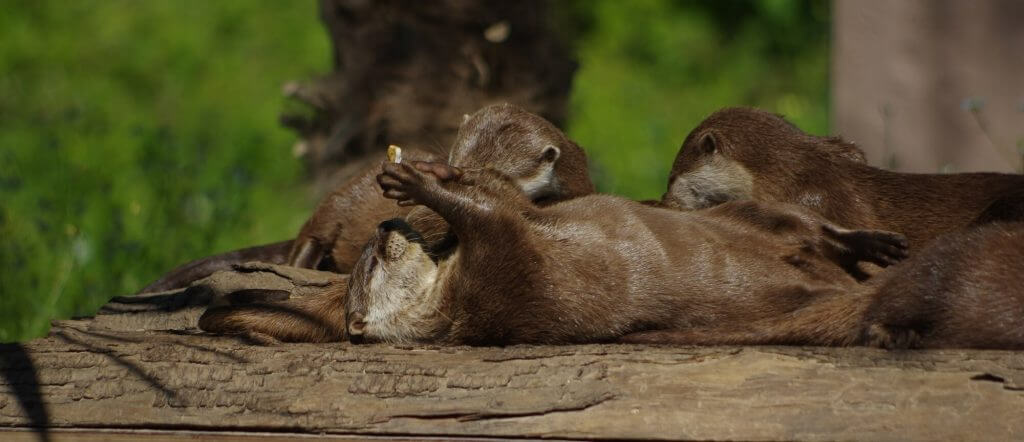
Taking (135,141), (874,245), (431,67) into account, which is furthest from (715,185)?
(135,141)

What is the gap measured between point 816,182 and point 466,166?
949 mm

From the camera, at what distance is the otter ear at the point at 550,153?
3.71 m

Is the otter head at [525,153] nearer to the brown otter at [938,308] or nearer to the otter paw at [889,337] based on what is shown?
the brown otter at [938,308]

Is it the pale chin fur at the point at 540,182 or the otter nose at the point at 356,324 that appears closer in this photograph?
the otter nose at the point at 356,324

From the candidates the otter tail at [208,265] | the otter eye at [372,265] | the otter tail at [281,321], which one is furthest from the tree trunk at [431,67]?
the otter eye at [372,265]

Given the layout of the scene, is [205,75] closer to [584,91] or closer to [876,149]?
[584,91]

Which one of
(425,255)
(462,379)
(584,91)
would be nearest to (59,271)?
(425,255)

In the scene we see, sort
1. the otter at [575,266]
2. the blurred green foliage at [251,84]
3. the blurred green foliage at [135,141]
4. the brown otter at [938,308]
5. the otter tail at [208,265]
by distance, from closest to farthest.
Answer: the brown otter at [938,308] < the otter at [575,266] < the otter tail at [208,265] < the blurred green foliage at [135,141] < the blurred green foliage at [251,84]

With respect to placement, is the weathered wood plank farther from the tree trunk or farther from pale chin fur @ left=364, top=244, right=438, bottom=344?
the tree trunk

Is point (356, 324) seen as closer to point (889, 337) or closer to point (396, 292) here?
point (396, 292)

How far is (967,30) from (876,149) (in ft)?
2.16

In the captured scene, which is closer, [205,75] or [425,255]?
[425,255]

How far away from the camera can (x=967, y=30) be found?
5863 mm

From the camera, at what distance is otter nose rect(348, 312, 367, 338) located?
304 centimetres
